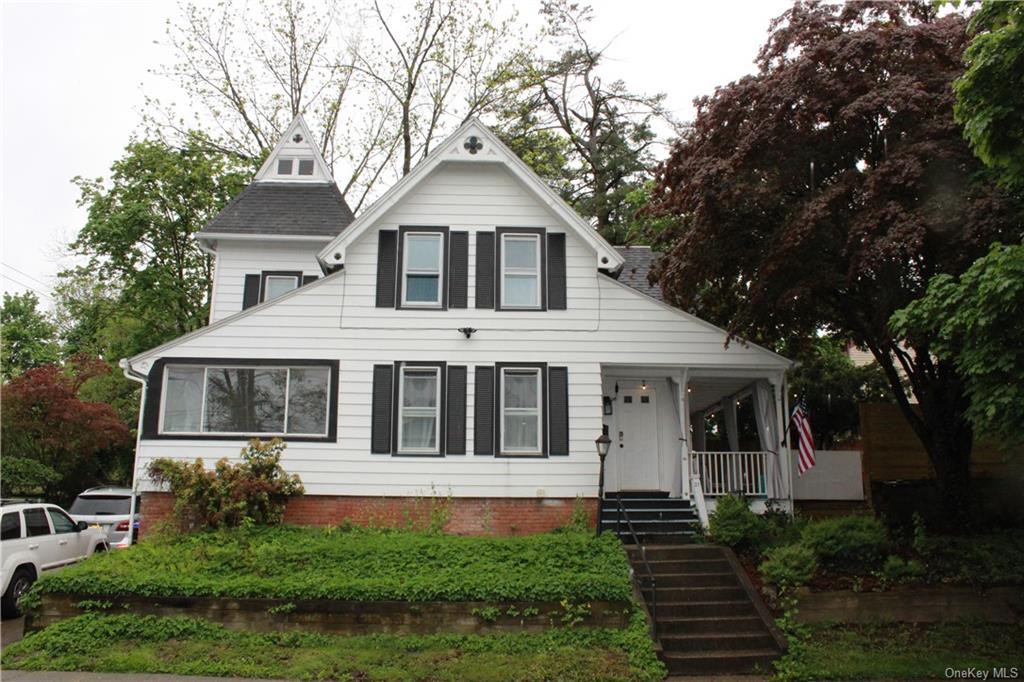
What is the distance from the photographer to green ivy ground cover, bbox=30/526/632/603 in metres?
11.0

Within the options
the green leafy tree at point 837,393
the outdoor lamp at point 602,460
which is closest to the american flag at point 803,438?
the outdoor lamp at point 602,460

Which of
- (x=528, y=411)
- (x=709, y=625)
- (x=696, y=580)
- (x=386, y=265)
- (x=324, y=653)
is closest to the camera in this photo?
(x=324, y=653)

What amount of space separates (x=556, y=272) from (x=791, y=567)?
6970 millimetres

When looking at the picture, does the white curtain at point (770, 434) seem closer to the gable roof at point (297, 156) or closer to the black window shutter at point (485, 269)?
the black window shutter at point (485, 269)

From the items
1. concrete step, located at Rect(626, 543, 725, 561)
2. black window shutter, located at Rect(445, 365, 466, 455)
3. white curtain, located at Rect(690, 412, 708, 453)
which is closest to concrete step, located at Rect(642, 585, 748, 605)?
concrete step, located at Rect(626, 543, 725, 561)

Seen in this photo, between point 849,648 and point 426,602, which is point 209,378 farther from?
point 849,648

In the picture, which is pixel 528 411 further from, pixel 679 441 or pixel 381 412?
pixel 679 441

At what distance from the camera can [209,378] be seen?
14766 millimetres

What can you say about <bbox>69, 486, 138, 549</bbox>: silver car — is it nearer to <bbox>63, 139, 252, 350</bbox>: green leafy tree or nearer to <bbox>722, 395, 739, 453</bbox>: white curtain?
<bbox>63, 139, 252, 350</bbox>: green leafy tree

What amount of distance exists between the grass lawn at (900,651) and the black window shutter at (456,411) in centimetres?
671

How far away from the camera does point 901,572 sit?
36.5 feet

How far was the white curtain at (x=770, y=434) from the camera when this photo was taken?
49.5 feet

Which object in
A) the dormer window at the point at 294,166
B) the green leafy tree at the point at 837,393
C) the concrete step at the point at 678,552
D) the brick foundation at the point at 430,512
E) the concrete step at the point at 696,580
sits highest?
the dormer window at the point at 294,166

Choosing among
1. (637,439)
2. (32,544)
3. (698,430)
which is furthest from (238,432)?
(698,430)
